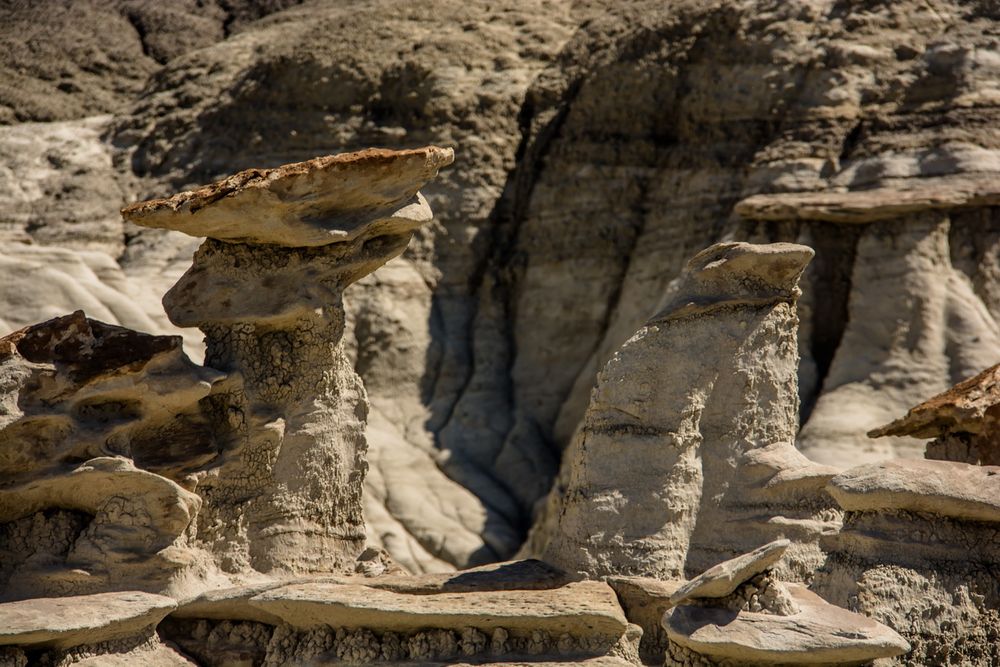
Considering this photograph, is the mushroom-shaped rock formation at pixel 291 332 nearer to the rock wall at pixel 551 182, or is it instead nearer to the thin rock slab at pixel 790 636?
the thin rock slab at pixel 790 636

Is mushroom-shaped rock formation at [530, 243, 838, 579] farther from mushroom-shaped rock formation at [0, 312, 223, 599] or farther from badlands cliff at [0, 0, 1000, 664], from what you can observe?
mushroom-shaped rock formation at [0, 312, 223, 599]

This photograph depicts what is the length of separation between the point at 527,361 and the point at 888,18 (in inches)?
225

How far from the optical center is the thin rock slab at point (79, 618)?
27.7 ft

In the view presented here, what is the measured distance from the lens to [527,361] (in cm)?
2055

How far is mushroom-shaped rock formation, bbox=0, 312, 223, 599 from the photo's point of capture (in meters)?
9.41

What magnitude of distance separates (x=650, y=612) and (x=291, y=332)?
3.02m

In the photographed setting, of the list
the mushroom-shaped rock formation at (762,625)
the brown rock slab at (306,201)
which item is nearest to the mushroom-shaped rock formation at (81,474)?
the brown rock slab at (306,201)

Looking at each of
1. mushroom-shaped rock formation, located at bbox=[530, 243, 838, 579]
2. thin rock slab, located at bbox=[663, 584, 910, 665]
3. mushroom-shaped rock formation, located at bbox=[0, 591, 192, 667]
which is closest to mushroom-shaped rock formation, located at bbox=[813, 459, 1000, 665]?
thin rock slab, located at bbox=[663, 584, 910, 665]

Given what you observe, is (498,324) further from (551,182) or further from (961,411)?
(961,411)

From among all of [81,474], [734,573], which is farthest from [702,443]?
[81,474]

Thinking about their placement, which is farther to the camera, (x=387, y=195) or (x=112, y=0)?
(x=112, y=0)

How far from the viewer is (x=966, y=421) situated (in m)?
10.8

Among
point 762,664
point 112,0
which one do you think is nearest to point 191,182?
point 112,0

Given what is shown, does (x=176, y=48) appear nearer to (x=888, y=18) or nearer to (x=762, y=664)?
(x=888, y=18)
